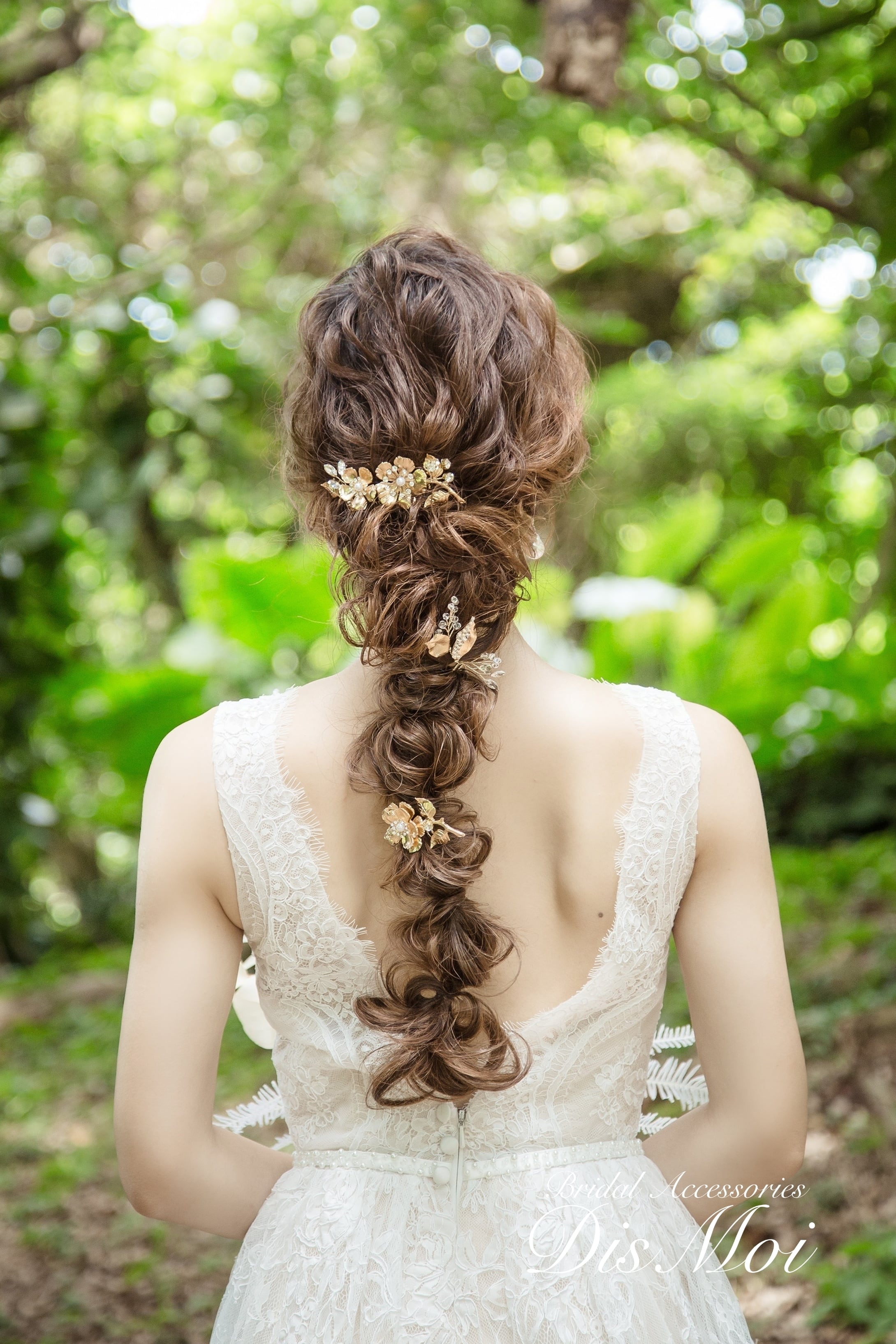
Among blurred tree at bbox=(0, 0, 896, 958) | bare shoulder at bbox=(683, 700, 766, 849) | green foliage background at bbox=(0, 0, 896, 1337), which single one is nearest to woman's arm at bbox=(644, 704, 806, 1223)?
bare shoulder at bbox=(683, 700, 766, 849)

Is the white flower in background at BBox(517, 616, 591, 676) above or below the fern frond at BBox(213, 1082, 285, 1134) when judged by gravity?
below

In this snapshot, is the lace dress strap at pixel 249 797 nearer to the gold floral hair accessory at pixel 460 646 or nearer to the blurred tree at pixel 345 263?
the gold floral hair accessory at pixel 460 646

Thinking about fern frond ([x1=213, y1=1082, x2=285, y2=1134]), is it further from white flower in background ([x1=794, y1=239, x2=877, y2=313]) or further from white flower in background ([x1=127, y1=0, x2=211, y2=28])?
white flower in background ([x1=127, y1=0, x2=211, y2=28])

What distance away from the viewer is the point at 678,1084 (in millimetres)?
1560

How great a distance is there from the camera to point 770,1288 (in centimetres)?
270

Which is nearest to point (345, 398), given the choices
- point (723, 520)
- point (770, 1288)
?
point (770, 1288)

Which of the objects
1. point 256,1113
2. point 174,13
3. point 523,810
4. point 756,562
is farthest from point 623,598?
point 523,810

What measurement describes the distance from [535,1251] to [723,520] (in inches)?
335

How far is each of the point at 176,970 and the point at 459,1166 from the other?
40 centimetres

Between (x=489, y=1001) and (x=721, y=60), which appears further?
(x=721, y=60)

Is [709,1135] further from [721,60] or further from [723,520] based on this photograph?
[723,520]

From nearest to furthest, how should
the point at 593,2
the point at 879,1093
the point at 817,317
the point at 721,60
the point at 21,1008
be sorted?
the point at 593,2, the point at 879,1093, the point at 721,60, the point at 21,1008, the point at 817,317

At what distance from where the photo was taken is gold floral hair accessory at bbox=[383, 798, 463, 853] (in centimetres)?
117

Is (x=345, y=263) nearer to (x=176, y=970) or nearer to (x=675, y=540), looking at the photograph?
(x=675, y=540)
